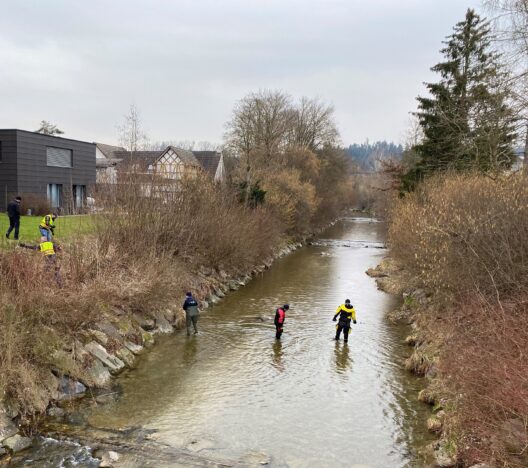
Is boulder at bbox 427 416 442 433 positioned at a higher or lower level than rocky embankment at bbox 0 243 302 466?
lower

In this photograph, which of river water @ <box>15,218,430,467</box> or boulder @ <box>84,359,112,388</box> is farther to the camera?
boulder @ <box>84,359,112,388</box>

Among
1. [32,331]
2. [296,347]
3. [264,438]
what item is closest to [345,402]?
[264,438]

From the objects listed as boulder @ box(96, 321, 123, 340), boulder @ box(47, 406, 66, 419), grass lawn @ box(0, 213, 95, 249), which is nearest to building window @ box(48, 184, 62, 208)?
grass lawn @ box(0, 213, 95, 249)

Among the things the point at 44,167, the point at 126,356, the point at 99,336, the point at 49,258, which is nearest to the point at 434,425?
the point at 126,356

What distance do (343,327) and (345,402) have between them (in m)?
4.52

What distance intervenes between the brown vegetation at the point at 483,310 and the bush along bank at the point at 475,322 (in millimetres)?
22

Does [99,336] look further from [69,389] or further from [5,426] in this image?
[5,426]

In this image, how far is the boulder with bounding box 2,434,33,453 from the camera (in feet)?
28.0

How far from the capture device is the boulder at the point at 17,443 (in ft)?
28.0

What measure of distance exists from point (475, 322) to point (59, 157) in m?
32.9

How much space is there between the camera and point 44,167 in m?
32.8

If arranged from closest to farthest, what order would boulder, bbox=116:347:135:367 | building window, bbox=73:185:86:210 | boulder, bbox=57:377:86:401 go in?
boulder, bbox=57:377:86:401, boulder, bbox=116:347:135:367, building window, bbox=73:185:86:210

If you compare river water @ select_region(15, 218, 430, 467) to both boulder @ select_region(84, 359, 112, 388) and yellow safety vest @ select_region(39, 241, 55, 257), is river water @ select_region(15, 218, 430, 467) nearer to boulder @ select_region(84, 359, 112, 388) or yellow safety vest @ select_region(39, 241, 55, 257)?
boulder @ select_region(84, 359, 112, 388)

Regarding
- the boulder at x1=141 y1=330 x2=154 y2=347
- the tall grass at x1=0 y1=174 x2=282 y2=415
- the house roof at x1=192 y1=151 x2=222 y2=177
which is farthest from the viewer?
the house roof at x1=192 y1=151 x2=222 y2=177
